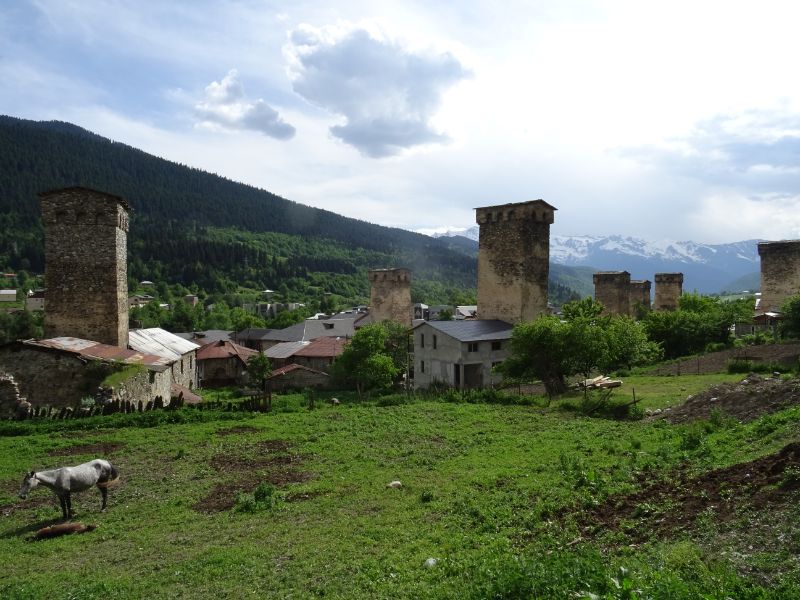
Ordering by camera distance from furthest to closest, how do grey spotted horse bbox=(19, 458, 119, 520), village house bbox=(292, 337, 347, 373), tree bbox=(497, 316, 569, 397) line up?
village house bbox=(292, 337, 347, 373) → tree bbox=(497, 316, 569, 397) → grey spotted horse bbox=(19, 458, 119, 520)

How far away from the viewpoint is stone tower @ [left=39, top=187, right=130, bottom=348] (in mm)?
28734

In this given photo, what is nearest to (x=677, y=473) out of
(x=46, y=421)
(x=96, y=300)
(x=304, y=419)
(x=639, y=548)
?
(x=639, y=548)

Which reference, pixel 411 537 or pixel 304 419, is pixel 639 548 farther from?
pixel 304 419

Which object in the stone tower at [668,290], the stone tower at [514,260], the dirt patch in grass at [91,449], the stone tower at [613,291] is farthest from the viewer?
the stone tower at [668,290]

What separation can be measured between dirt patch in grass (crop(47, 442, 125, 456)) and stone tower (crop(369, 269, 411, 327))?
42.0 meters

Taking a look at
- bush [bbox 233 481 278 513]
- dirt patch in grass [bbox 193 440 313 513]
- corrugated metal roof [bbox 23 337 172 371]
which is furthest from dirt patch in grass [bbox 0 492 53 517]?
corrugated metal roof [bbox 23 337 172 371]

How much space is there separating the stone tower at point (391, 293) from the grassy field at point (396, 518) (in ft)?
128

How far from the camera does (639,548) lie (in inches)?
317

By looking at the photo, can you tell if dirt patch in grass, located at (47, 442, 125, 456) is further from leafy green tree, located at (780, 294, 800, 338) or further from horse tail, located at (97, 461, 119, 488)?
leafy green tree, located at (780, 294, 800, 338)

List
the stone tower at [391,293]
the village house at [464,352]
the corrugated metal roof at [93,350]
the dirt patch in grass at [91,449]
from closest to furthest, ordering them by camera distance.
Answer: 1. the dirt patch in grass at [91,449]
2. the corrugated metal roof at [93,350]
3. the village house at [464,352]
4. the stone tower at [391,293]

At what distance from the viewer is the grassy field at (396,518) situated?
7301mm

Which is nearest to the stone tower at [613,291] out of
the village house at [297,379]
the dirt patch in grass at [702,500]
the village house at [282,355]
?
the village house at [297,379]

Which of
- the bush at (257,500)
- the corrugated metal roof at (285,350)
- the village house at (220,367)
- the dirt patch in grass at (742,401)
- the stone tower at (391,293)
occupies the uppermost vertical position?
the stone tower at (391,293)

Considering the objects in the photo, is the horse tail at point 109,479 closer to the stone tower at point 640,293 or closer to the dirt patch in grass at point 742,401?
the dirt patch in grass at point 742,401
